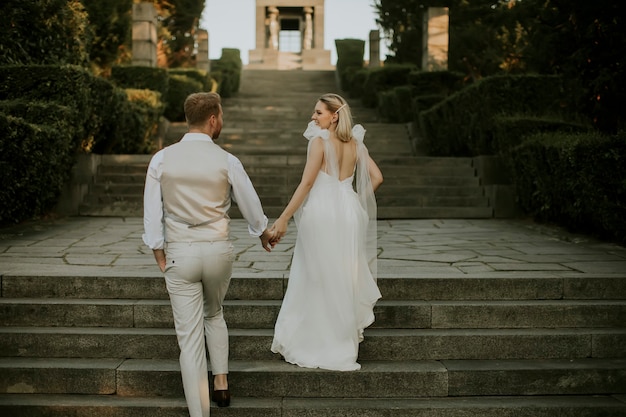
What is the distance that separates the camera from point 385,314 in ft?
16.5

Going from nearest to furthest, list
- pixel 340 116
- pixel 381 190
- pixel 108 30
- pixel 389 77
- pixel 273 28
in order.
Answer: pixel 340 116
pixel 381 190
pixel 108 30
pixel 389 77
pixel 273 28

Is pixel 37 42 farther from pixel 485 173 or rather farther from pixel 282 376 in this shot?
pixel 282 376

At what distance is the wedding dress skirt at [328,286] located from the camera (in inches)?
174

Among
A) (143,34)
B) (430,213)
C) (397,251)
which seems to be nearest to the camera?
(397,251)

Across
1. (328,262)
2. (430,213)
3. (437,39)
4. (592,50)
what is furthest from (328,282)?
(437,39)

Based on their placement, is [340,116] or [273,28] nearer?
[340,116]

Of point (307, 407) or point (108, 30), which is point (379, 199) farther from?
point (108, 30)

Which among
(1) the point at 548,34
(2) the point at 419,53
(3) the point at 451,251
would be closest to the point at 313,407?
(3) the point at 451,251

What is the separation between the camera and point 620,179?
23.0 feet

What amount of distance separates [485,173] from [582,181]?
3.75m

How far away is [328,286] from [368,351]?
0.65 meters

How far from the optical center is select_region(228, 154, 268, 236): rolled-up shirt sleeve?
374 cm

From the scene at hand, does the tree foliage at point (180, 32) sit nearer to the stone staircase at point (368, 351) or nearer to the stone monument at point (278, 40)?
the stone monument at point (278, 40)

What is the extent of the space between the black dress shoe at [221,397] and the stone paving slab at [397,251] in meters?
1.47
